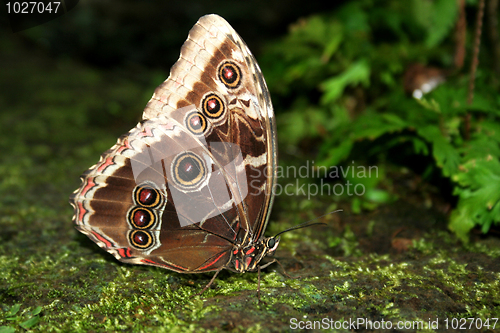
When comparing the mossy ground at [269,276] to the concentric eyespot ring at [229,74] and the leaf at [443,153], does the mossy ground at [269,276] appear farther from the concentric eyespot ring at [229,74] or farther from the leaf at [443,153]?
the concentric eyespot ring at [229,74]

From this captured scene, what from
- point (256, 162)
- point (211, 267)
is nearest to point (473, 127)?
point (256, 162)

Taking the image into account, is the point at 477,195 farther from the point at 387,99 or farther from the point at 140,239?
the point at 140,239

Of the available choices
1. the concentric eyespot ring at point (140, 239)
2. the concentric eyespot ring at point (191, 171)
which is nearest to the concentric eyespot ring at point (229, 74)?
the concentric eyespot ring at point (191, 171)

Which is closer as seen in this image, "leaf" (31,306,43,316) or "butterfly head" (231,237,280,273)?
"leaf" (31,306,43,316)

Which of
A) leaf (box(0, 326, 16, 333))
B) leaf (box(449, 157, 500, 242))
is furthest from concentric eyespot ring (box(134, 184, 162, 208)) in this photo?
leaf (box(449, 157, 500, 242))

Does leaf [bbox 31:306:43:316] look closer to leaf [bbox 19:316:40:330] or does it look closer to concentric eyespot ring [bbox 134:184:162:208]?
leaf [bbox 19:316:40:330]

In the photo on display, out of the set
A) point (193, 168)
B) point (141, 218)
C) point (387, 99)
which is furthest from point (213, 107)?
point (387, 99)

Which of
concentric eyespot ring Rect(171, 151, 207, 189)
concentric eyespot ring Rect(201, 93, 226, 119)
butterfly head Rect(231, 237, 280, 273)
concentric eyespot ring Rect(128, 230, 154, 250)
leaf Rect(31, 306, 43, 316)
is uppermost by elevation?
concentric eyespot ring Rect(201, 93, 226, 119)
